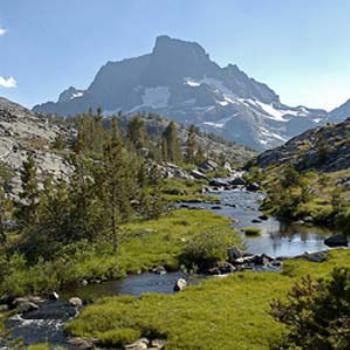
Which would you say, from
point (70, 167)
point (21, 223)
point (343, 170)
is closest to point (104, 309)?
point (21, 223)

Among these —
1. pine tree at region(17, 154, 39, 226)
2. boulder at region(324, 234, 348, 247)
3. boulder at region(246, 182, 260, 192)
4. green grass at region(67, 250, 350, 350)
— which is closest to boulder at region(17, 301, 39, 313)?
green grass at region(67, 250, 350, 350)

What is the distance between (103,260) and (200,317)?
1966 centimetres

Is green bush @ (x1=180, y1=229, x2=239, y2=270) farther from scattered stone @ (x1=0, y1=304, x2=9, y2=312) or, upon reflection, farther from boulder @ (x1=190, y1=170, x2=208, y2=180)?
boulder @ (x1=190, y1=170, x2=208, y2=180)

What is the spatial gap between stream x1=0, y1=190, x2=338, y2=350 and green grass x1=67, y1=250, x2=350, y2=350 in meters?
2.20

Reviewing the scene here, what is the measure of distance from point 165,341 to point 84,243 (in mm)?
25787

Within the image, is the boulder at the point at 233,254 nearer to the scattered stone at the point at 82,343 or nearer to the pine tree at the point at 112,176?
the pine tree at the point at 112,176

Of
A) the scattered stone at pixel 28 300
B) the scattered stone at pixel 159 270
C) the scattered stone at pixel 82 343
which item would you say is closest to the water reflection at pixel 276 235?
the scattered stone at pixel 159 270

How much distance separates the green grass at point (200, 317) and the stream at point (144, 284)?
2198mm

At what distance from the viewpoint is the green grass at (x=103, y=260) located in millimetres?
45344

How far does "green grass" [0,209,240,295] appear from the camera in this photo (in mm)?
45344

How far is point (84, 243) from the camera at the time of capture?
55438 mm

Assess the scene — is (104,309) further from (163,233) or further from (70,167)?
(70,167)

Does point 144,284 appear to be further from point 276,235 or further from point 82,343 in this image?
point 276,235

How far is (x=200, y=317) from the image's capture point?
3416cm
